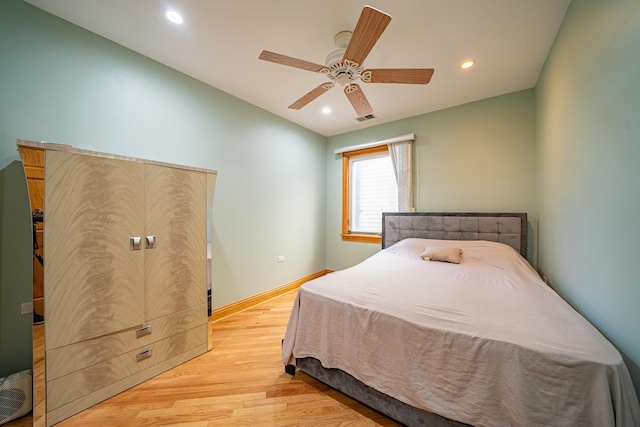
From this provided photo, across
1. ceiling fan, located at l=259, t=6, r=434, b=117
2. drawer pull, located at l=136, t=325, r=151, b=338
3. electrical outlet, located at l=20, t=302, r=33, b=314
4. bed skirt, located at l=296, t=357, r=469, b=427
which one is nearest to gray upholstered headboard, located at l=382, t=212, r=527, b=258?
ceiling fan, located at l=259, t=6, r=434, b=117

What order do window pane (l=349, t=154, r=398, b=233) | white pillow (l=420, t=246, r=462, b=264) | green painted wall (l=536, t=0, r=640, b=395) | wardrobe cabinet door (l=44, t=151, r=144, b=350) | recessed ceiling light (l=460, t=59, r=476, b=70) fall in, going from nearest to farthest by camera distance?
1. green painted wall (l=536, t=0, r=640, b=395)
2. wardrobe cabinet door (l=44, t=151, r=144, b=350)
3. recessed ceiling light (l=460, t=59, r=476, b=70)
4. white pillow (l=420, t=246, r=462, b=264)
5. window pane (l=349, t=154, r=398, b=233)

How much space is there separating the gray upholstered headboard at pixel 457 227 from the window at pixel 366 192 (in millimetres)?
320

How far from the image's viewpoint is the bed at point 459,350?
0.83 metres

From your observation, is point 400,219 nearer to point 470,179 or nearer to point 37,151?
point 470,179

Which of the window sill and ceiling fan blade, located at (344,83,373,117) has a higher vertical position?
ceiling fan blade, located at (344,83,373,117)

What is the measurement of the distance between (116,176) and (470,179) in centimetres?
372

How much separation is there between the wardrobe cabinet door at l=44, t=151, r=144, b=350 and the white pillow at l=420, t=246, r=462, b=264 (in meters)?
2.67

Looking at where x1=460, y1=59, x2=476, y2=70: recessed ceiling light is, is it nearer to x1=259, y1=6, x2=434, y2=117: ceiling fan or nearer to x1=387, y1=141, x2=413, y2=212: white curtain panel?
x1=259, y1=6, x2=434, y2=117: ceiling fan

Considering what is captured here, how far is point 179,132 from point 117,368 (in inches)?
81.4

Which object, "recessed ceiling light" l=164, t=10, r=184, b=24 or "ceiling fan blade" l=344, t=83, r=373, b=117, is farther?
"ceiling fan blade" l=344, t=83, r=373, b=117

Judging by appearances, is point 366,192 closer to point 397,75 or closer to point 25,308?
point 397,75

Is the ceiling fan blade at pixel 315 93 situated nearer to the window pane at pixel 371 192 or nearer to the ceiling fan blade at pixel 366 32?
the ceiling fan blade at pixel 366 32

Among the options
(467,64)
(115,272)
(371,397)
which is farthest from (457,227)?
(115,272)

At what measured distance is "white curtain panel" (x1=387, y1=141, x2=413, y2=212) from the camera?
11.0 ft
